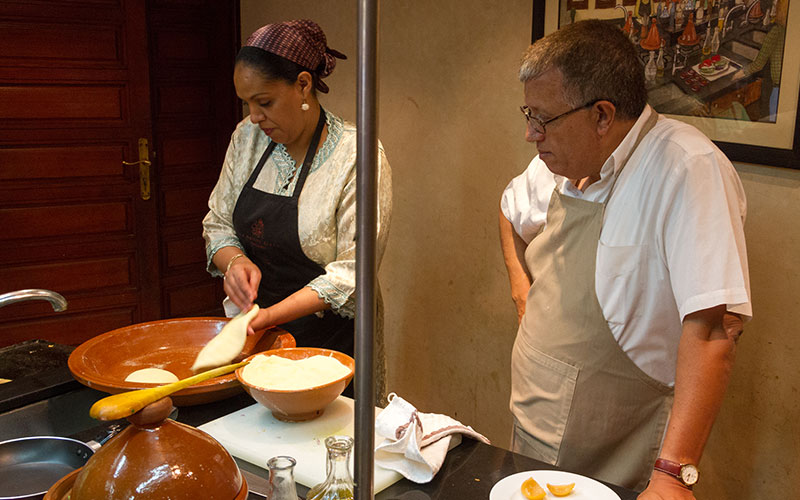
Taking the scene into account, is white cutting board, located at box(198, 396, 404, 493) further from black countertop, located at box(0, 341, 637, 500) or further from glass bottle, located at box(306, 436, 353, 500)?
glass bottle, located at box(306, 436, 353, 500)

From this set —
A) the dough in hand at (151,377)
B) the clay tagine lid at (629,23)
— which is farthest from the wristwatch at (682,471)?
the clay tagine lid at (629,23)

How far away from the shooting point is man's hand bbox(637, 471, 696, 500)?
136 cm

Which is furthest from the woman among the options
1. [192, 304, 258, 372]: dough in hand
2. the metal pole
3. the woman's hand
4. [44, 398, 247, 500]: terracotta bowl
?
the metal pole

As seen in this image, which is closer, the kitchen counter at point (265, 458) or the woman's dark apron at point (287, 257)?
the kitchen counter at point (265, 458)

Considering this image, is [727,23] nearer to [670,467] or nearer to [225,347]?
[670,467]

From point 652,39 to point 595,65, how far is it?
3.45ft

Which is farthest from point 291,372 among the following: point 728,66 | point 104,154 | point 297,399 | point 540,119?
point 104,154

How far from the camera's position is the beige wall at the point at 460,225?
2490 mm

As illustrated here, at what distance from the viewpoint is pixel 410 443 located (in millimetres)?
1392

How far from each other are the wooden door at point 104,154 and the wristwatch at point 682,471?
3.56 metres

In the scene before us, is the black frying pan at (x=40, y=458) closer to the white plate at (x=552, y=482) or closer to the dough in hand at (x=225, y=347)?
the dough in hand at (x=225, y=347)

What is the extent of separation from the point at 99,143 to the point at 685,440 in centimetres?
360

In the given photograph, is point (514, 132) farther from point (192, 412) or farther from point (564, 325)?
point (192, 412)

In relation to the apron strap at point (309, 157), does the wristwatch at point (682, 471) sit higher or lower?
lower
